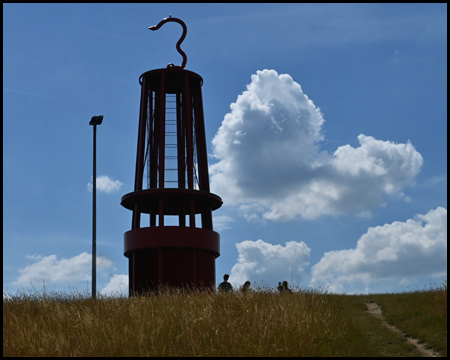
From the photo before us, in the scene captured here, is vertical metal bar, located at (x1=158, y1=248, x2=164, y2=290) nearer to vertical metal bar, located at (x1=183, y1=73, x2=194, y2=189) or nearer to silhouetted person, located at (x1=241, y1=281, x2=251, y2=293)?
vertical metal bar, located at (x1=183, y1=73, x2=194, y2=189)

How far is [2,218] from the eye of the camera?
18125mm

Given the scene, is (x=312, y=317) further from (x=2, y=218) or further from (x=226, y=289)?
(x=2, y=218)

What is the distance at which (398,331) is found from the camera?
637 inches

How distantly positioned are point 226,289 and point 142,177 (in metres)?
12.9

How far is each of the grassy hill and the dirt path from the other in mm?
174

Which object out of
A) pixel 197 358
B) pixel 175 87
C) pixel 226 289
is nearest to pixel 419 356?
pixel 197 358

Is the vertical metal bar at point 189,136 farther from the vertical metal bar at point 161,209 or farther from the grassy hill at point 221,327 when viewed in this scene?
the grassy hill at point 221,327

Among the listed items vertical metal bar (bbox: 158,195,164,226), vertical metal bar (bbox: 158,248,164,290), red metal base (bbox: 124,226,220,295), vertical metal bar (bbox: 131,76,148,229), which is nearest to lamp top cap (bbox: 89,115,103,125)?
vertical metal bar (bbox: 158,195,164,226)

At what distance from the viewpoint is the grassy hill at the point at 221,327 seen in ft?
46.7

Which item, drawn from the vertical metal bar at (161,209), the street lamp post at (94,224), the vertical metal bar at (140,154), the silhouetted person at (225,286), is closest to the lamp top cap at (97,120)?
the street lamp post at (94,224)

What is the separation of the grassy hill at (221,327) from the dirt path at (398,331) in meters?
0.17

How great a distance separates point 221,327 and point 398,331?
4.99 metres

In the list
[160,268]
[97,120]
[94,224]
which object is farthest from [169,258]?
[97,120]

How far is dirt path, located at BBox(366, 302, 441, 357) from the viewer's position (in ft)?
46.2
